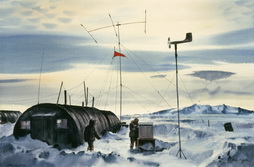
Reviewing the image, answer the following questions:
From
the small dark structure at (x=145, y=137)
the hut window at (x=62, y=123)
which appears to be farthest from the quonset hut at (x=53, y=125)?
the small dark structure at (x=145, y=137)

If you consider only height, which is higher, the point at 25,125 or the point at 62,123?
the point at 62,123

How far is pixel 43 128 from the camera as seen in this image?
2050 cm

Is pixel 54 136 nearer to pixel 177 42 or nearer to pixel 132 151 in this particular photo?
pixel 132 151

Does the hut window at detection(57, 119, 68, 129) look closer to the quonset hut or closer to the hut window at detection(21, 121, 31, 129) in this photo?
the quonset hut

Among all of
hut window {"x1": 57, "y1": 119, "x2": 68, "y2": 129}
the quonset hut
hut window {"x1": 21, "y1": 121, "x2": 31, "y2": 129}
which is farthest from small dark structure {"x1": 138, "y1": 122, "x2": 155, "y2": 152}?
hut window {"x1": 21, "y1": 121, "x2": 31, "y2": 129}

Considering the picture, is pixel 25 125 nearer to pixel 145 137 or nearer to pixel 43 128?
pixel 43 128

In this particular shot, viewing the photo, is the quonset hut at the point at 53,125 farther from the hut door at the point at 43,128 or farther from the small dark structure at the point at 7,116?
the small dark structure at the point at 7,116

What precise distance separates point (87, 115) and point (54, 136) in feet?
11.2

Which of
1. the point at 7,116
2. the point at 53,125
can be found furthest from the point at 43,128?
the point at 7,116

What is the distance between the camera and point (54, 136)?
66.3ft

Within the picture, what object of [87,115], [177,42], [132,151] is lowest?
[132,151]

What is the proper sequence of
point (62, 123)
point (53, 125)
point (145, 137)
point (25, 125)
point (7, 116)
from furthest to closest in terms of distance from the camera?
point (7, 116)
point (25, 125)
point (53, 125)
point (62, 123)
point (145, 137)

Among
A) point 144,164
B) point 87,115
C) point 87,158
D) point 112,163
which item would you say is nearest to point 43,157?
point 87,158

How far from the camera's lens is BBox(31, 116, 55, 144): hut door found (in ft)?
66.7
